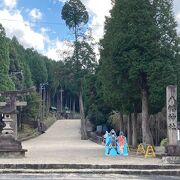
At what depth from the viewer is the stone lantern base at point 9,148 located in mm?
24297

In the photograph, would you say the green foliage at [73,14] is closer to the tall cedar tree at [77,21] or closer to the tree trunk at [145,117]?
the tall cedar tree at [77,21]

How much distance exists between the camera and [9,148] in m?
24.5

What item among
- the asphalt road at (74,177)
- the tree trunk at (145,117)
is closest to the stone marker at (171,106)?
the asphalt road at (74,177)

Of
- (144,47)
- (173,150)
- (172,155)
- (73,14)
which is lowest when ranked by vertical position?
(172,155)

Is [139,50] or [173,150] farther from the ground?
[139,50]

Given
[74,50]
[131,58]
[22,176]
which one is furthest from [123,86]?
[74,50]

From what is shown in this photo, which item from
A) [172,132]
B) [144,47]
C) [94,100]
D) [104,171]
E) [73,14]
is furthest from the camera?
[73,14]

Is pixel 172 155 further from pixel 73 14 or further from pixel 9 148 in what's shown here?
pixel 73 14

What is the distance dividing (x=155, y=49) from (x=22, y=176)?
11485mm

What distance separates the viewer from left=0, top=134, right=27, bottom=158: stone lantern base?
79.7ft

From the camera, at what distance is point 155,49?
82.1 ft

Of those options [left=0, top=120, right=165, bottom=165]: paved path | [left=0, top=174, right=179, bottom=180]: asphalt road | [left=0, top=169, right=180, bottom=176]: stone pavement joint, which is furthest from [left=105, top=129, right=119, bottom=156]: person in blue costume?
[left=0, top=174, right=179, bottom=180]: asphalt road

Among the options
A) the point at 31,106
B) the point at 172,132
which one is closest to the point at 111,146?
the point at 172,132

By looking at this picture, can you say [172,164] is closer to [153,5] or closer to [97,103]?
[153,5]
